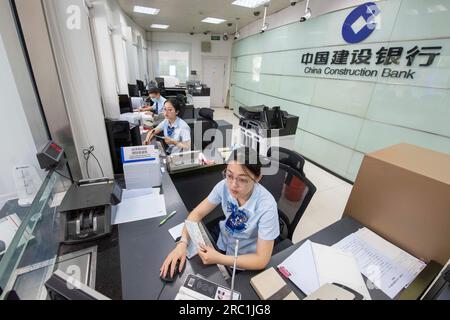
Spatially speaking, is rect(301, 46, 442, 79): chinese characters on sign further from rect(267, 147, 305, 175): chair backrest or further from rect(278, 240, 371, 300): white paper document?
rect(278, 240, 371, 300): white paper document

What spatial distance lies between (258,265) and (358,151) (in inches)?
120

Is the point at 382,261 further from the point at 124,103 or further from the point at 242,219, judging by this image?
the point at 124,103

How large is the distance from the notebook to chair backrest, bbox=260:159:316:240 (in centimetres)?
55

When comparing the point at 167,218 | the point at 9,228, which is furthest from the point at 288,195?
the point at 9,228

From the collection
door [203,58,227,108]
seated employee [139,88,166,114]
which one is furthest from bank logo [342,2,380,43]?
door [203,58,227,108]

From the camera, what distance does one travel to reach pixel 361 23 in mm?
3021

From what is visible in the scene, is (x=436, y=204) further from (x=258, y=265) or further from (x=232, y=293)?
(x=232, y=293)

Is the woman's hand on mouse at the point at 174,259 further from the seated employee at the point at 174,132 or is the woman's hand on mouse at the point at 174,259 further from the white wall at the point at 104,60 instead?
the white wall at the point at 104,60

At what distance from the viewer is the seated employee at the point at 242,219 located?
3.10ft

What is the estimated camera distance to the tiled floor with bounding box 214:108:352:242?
234cm

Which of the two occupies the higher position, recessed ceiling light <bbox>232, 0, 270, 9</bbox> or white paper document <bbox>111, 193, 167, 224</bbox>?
recessed ceiling light <bbox>232, 0, 270, 9</bbox>

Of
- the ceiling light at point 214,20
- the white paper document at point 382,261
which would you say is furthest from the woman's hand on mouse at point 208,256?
the ceiling light at point 214,20

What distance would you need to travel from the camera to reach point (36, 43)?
4.26 feet

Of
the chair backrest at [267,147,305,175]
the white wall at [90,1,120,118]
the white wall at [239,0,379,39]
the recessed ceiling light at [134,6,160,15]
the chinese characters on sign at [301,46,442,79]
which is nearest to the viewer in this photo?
the chair backrest at [267,147,305,175]
